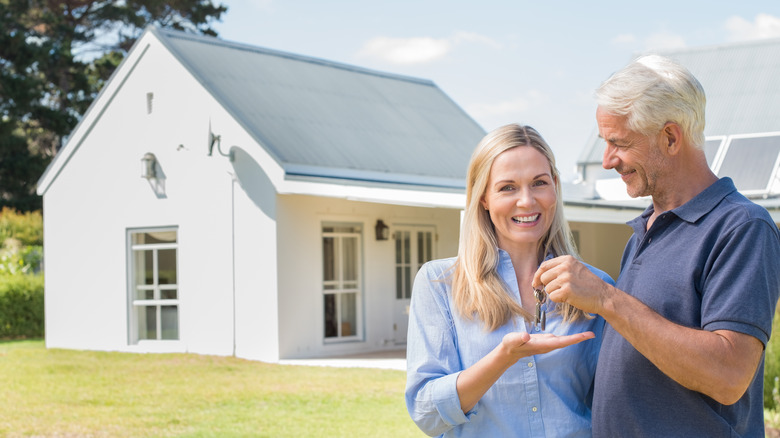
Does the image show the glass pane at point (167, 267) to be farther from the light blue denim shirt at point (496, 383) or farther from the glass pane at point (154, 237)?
the light blue denim shirt at point (496, 383)

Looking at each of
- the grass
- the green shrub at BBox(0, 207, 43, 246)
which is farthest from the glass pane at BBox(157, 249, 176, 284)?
the green shrub at BBox(0, 207, 43, 246)

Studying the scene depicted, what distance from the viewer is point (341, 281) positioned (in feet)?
47.8

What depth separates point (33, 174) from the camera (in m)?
27.9

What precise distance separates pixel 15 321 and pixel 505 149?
19.4m

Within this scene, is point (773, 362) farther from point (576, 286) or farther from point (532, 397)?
point (576, 286)

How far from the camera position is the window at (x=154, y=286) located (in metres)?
14.9

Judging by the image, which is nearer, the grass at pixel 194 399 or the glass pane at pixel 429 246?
the grass at pixel 194 399

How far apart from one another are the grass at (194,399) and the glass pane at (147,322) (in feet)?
3.01

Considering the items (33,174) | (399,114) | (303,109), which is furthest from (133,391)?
(33,174)

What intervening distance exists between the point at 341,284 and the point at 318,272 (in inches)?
23.7

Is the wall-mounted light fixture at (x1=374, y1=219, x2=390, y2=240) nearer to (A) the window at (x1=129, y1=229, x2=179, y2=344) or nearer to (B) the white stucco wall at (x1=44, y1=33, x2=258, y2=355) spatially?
(B) the white stucco wall at (x1=44, y1=33, x2=258, y2=355)

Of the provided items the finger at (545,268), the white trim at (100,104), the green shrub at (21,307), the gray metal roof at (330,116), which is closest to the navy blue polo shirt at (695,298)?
the finger at (545,268)

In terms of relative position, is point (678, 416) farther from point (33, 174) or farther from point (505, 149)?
point (33, 174)

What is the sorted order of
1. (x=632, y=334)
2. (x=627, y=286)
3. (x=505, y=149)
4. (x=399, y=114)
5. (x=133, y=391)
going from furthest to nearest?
(x=399, y=114), (x=133, y=391), (x=505, y=149), (x=627, y=286), (x=632, y=334)
